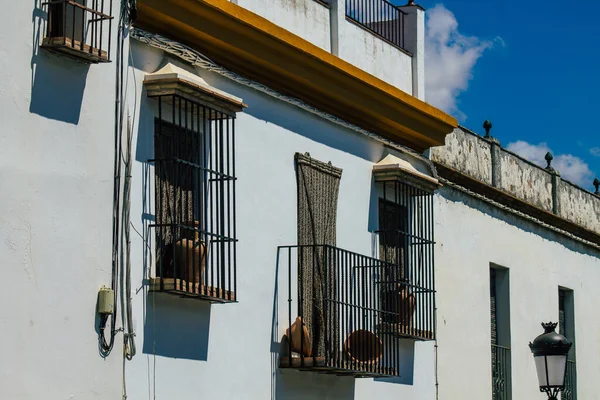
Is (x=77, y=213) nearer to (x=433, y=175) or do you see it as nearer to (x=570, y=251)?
(x=433, y=175)

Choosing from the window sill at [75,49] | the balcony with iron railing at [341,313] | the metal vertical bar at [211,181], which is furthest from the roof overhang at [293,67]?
the balcony with iron railing at [341,313]

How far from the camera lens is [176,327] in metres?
11.4

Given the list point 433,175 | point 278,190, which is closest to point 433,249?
point 433,175

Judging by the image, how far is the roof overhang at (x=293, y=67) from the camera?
38.6ft

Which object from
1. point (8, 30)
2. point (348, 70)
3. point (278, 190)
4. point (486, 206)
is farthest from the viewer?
point (486, 206)

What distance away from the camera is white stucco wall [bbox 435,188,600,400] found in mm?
16125

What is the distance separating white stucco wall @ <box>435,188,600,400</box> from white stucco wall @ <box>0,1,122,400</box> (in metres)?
6.20

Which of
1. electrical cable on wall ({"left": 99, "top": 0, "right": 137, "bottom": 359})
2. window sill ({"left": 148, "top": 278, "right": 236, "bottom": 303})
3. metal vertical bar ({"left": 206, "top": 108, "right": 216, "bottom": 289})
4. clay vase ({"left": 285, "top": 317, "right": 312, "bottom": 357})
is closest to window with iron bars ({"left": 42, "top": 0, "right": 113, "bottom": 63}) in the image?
electrical cable on wall ({"left": 99, "top": 0, "right": 137, "bottom": 359})

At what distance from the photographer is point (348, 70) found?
13930 mm

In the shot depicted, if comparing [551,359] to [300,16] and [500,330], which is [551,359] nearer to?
[300,16]

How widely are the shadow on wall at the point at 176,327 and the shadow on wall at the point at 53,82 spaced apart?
63.8 inches

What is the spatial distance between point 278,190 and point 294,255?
1.96 feet

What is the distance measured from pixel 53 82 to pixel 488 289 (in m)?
8.01

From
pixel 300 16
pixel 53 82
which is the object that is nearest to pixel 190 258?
pixel 53 82
